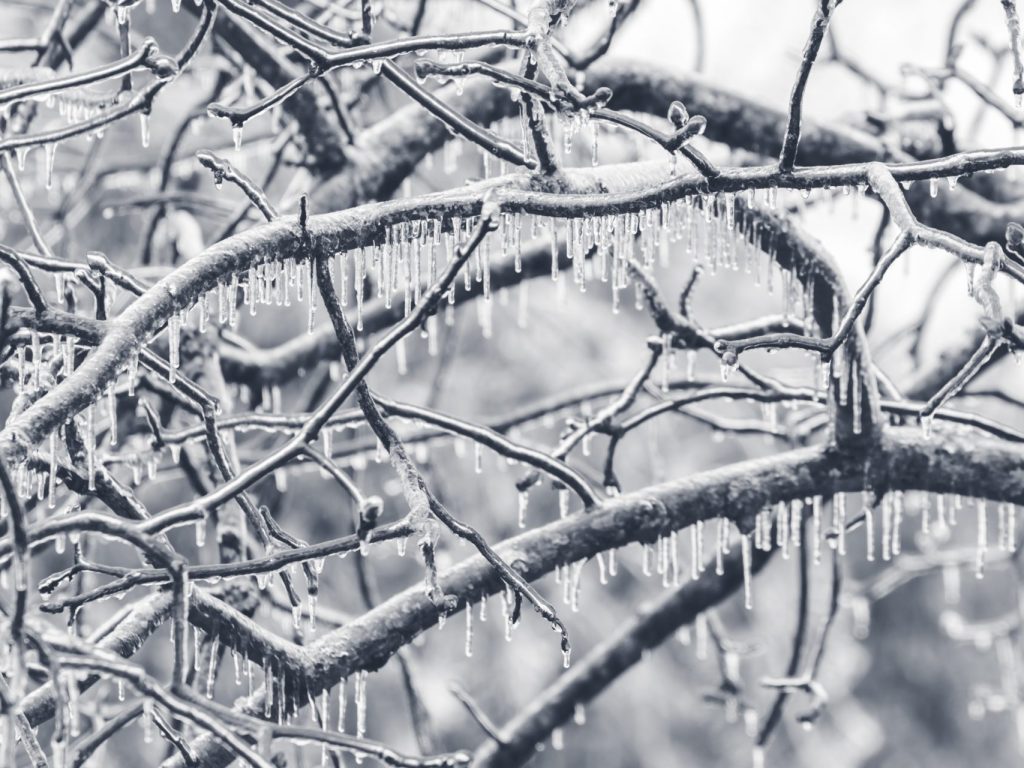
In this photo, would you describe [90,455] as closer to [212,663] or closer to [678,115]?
[212,663]

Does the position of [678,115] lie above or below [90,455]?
above

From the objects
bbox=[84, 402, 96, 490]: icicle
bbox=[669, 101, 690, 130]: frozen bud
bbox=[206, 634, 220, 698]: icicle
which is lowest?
bbox=[206, 634, 220, 698]: icicle

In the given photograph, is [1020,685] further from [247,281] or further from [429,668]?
[429,668]

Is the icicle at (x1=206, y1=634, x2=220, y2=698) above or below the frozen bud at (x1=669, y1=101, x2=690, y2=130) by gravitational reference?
below

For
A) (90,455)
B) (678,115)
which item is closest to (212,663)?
(90,455)

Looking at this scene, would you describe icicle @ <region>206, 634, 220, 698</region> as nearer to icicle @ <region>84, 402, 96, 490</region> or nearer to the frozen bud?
icicle @ <region>84, 402, 96, 490</region>

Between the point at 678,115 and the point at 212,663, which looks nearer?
the point at 678,115

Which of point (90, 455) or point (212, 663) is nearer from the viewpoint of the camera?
point (90, 455)

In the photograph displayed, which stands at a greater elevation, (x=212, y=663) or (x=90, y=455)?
(x=90, y=455)

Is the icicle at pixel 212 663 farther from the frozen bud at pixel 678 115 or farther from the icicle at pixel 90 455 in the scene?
the frozen bud at pixel 678 115

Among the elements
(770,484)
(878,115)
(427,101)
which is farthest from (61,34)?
(878,115)

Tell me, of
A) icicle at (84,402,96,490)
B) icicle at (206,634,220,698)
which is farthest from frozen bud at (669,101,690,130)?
icicle at (206,634,220,698)

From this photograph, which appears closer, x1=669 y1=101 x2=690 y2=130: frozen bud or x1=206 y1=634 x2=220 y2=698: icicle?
x1=669 y1=101 x2=690 y2=130: frozen bud

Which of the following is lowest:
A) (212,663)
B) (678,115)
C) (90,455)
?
(212,663)
